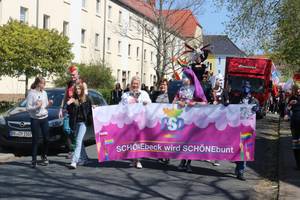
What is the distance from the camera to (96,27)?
163ft

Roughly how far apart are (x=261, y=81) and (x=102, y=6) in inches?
860

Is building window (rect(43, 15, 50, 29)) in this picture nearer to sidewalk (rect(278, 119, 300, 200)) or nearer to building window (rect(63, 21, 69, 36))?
building window (rect(63, 21, 69, 36))

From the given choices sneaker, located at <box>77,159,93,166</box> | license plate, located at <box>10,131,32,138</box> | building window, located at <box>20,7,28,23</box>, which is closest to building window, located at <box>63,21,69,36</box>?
building window, located at <box>20,7,28,23</box>

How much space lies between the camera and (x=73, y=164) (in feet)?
34.8

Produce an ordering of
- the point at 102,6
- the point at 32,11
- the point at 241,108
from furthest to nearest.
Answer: the point at 102,6
the point at 32,11
the point at 241,108

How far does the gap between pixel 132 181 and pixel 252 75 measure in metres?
25.0

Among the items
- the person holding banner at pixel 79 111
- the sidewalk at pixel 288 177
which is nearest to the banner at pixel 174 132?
the person holding banner at pixel 79 111

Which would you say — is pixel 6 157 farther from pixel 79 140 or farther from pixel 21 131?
pixel 79 140

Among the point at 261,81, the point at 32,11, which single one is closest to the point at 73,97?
the point at 261,81

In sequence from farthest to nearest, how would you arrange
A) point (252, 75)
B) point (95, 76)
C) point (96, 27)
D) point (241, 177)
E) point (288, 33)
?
1. point (96, 27)
2. point (95, 76)
3. point (252, 75)
4. point (288, 33)
5. point (241, 177)

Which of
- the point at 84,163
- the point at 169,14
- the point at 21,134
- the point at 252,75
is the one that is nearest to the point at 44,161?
the point at 84,163

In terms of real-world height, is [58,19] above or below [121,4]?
below

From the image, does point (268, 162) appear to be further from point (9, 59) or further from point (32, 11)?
point (32, 11)

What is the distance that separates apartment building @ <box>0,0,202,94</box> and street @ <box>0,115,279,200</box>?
2129 cm
